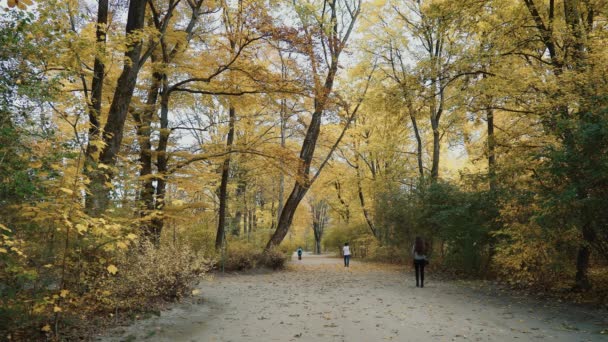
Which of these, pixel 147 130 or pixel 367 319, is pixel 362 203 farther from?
pixel 367 319

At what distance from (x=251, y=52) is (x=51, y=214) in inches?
325

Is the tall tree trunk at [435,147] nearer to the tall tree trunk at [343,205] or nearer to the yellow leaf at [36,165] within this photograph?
the tall tree trunk at [343,205]

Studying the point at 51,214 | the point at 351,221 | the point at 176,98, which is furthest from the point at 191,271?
the point at 351,221

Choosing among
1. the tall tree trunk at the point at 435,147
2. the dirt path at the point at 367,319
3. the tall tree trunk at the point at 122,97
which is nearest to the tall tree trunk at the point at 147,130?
the tall tree trunk at the point at 122,97

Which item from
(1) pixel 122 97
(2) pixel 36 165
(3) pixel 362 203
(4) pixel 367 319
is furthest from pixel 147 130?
(3) pixel 362 203

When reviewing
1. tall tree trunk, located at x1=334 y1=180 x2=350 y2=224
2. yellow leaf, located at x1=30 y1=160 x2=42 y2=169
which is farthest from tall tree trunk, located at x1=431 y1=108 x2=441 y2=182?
yellow leaf, located at x1=30 y1=160 x2=42 y2=169

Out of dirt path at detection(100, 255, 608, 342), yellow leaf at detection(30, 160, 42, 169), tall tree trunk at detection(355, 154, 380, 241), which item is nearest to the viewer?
yellow leaf at detection(30, 160, 42, 169)

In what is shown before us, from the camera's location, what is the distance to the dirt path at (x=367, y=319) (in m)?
5.61

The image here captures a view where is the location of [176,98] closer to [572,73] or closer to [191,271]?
[191,271]

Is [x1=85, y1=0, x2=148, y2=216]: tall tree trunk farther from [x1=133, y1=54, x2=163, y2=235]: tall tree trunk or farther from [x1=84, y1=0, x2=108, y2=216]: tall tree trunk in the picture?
[x1=133, y1=54, x2=163, y2=235]: tall tree trunk

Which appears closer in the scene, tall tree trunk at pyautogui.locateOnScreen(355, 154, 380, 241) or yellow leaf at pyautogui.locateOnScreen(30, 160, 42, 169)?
yellow leaf at pyautogui.locateOnScreen(30, 160, 42, 169)

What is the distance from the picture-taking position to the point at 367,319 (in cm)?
673

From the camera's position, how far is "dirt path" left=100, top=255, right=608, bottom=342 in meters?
5.61

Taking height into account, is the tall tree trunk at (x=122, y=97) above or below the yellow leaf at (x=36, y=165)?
above
